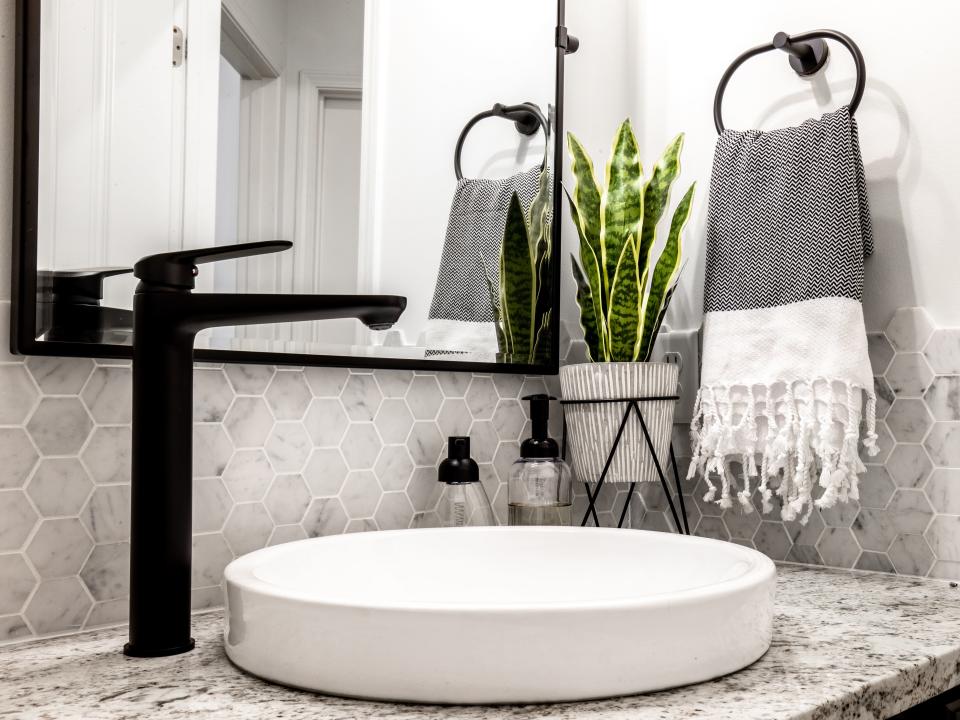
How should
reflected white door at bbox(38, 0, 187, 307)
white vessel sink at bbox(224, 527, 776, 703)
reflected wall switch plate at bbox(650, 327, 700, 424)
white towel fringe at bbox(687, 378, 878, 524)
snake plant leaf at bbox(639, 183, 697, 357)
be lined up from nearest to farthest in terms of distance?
white vessel sink at bbox(224, 527, 776, 703) → reflected white door at bbox(38, 0, 187, 307) → white towel fringe at bbox(687, 378, 878, 524) → snake plant leaf at bbox(639, 183, 697, 357) → reflected wall switch plate at bbox(650, 327, 700, 424)

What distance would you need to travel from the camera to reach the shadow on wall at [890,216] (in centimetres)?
104

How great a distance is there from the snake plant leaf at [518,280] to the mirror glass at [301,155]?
16 mm

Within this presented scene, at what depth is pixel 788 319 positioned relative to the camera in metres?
1.04

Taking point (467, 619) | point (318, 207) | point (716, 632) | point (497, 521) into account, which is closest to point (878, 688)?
point (716, 632)

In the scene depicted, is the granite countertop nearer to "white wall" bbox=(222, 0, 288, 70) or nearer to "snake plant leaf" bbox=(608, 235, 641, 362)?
"snake plant leaf" bbox=(608, 235, 641, 362)

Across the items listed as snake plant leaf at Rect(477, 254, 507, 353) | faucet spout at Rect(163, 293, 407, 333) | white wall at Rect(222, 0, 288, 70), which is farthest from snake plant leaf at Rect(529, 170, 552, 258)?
faucet spout at Rect(163, 293, 407, 333)

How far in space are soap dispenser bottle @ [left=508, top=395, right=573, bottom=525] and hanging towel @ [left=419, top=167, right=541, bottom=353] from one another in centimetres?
12

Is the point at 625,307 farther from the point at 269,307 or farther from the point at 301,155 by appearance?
the point at 269,307

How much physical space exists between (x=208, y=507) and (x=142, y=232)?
0.28 m

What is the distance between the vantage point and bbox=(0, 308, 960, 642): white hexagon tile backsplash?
2.38 ft

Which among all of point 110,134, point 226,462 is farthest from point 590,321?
point 110,134

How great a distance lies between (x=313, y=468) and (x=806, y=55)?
833 millimetres

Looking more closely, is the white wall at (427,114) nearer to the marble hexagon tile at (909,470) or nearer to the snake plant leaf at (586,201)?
the snake plant leaf at (586,201)

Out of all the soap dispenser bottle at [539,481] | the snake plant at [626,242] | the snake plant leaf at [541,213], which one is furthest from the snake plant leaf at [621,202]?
the soap dispenser bottle at [539,481]
